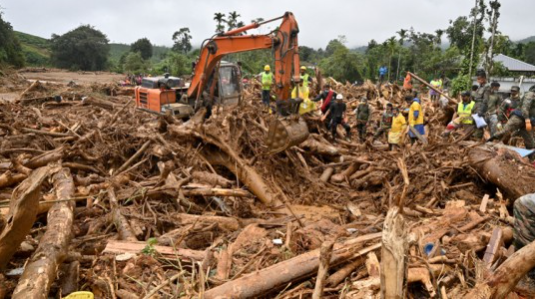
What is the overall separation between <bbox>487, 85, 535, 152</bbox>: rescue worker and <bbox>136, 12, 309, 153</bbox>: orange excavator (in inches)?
167

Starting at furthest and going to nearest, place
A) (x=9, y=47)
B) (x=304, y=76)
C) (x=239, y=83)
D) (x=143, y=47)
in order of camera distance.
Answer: (x=143, y=47), (x=9, y=47), (x=304, y=76), (x=239, y=83)

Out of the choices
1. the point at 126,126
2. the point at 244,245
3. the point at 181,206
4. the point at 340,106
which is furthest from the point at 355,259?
the point at 340,106

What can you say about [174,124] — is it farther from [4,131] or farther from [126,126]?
[4,131]

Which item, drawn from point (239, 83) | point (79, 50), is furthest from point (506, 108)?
point (79, 50)

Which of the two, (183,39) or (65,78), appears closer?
(65,78)

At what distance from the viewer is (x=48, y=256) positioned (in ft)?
10.6

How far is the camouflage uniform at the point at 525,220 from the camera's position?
349 centimetres

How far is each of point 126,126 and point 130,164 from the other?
1271mm

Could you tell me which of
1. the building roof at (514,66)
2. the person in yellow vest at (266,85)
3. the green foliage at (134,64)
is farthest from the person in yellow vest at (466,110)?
the green foliage at (134,64)

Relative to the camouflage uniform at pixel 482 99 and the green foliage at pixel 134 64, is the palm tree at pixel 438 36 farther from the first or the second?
the camouflage uniform at pixel 482 99

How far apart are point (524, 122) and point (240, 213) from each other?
623cm

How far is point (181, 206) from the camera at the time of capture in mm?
5992

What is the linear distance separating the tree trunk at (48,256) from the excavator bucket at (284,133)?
383 cm

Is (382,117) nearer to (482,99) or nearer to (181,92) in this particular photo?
(482,99)
